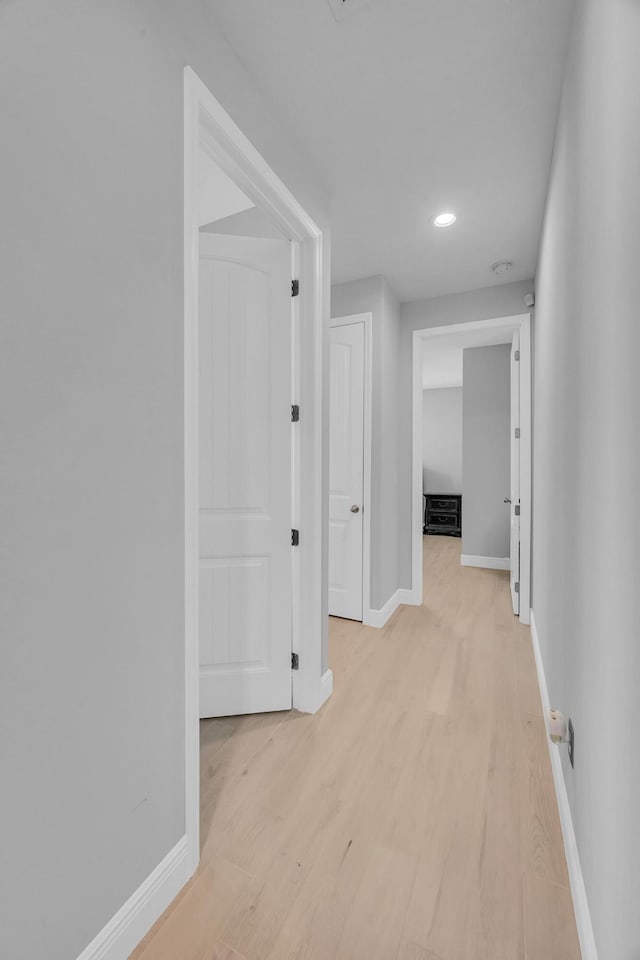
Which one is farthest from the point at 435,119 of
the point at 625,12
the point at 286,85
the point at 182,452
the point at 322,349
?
the point at 182,452

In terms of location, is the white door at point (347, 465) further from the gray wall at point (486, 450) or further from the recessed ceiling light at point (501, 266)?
the gray wall at point (486, 450)

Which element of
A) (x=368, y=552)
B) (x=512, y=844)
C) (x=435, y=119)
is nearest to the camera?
(x=512, y=844)

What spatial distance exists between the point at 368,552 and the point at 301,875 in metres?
2.02

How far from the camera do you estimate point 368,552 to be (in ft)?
10.3

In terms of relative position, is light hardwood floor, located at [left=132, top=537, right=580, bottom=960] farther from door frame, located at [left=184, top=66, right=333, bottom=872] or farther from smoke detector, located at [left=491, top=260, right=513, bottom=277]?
smoke detector, located at [left=491, top=260, right=513, bottom=277]

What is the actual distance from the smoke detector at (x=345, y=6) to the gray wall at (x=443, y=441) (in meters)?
6.77

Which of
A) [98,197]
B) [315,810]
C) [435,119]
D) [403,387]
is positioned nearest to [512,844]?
[315,810]

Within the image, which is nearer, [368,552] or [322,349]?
[322,349]

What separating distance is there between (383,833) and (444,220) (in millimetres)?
2844

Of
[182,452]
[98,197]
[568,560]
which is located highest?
[98,197]

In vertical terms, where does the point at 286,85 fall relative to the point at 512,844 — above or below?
above

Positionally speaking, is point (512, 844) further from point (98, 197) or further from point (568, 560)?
point (98, 197)

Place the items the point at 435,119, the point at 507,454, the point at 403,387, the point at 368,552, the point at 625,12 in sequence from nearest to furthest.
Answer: the point at 625,12 → the point at 435,119 → the point at 368,552 → the point at 403,387 → the point at 507,454

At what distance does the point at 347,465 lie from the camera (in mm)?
3234
